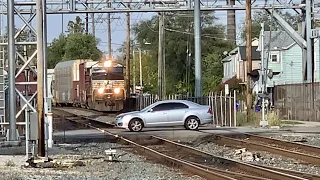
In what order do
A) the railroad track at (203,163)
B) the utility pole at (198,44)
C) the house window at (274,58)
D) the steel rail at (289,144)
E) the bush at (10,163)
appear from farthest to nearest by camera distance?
the house window at (274,58) → the utility pole at (198,44) → the steel rail at (289,144) → the bush at (10,163) → the railroad track at (203,163)

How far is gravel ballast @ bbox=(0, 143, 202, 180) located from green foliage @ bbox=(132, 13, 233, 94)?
5739cm

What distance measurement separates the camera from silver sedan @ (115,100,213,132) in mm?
34344

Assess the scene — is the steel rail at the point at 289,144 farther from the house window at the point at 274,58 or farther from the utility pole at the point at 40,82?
the house window at the point at 274,58

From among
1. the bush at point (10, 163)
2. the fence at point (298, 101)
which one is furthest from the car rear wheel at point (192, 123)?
the bush at point (10, 163)

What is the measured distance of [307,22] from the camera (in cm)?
4794

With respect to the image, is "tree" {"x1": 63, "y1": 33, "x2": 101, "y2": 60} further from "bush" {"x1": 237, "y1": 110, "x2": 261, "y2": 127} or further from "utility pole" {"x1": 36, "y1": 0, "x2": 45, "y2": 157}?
"utility pole" {"x1": 36, "y1": 0, "x2": 45, "y2": 157}

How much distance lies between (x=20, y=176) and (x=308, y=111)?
3181 cm

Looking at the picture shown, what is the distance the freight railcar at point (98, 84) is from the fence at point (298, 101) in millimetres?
11822

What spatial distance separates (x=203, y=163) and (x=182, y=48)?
7057 centimetres

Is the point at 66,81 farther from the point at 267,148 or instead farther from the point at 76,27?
the point at 76,27

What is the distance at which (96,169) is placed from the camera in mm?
18297

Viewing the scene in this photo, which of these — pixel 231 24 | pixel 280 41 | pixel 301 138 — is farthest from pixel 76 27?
pixel 301 138

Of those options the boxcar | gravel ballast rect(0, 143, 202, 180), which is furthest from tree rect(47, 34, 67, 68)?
gravel ballast rect(0, 143, 202, 180)

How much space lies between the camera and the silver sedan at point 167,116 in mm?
34344
